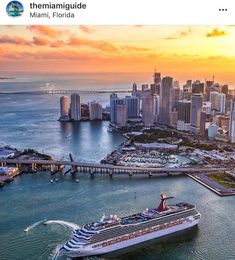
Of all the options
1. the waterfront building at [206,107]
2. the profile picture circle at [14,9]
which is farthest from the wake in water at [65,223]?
the waterfront building at [206,107]

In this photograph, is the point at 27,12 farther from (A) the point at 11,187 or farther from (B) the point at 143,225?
(A) the point at 11,187

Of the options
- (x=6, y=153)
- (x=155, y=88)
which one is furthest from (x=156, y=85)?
(x=6, y=153)

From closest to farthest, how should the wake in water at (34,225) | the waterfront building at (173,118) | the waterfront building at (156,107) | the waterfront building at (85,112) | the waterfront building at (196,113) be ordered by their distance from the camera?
the wake in water at (34,225)
the waterfront building at (196,113)
the waterfront building at (173,118)
the waterfront building at (156,107)
the waterfront building at (85,112)

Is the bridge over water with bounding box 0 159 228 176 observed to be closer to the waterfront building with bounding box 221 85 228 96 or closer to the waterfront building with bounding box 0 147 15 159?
the waterfront building with bounding box 0 147 15 159

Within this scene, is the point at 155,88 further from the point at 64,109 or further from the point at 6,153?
the point at 6,153

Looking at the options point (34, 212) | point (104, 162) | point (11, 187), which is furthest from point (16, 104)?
point (34, 212)

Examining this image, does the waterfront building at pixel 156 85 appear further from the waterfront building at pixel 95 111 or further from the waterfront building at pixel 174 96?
the waterfront building at pixel 95 111

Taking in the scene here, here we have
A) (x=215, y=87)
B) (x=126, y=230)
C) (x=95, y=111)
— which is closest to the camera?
(x=126, y=230)
